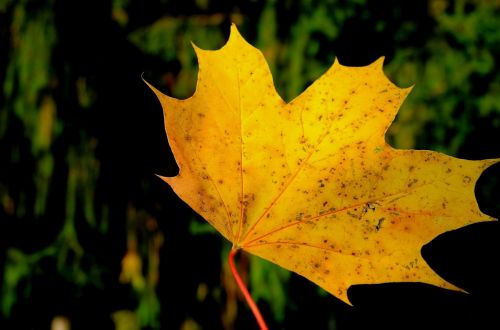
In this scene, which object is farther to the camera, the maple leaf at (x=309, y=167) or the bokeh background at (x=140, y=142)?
the bokeh background at (x=140, y=142)

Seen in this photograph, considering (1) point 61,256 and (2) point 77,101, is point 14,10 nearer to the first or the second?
(2) point 77,101

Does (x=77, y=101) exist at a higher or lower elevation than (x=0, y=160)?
higher

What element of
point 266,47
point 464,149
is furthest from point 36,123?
point 464,149

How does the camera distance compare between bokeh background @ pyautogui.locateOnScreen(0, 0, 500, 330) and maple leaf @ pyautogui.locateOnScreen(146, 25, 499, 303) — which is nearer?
maple leaf @ pyautogui.locateOnScreen(146, 25, 499, 303)

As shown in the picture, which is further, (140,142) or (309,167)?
(140,142)
